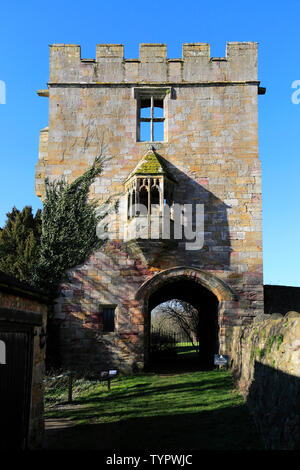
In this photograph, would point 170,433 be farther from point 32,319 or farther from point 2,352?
point 2,352

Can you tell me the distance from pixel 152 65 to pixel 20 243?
8845mm

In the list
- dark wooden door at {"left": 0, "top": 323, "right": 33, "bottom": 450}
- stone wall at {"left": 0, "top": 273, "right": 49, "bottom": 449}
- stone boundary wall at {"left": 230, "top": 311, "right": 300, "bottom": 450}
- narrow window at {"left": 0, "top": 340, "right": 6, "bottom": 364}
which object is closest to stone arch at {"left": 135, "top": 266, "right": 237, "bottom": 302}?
stone boundary wall at {"left": 230, "top": 311, "right": 300, "bottom": 450}

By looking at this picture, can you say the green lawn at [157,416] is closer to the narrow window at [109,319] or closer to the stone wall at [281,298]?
the narrow window at [109,319]

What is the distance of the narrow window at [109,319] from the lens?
14.5m

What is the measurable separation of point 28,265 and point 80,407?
8078 millimetres

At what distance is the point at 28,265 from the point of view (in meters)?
17.0

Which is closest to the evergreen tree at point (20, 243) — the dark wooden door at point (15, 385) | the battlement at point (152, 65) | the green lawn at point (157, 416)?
the green lawn at point (157, 416)

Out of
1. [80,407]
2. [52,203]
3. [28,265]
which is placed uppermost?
[52,203]

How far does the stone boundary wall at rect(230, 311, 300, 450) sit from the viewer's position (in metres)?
5.29

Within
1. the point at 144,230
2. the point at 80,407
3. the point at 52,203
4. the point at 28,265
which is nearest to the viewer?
the point at 80,407

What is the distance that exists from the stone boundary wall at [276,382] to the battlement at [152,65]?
32.4 feet

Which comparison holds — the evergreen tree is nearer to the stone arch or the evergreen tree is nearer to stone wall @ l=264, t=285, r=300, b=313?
the stone arch
